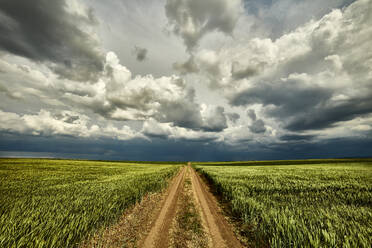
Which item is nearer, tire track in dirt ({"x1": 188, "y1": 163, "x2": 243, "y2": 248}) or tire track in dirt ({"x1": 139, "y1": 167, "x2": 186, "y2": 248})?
tire track in dirt ({"x1": 139, "y1": 167, "x2": 186, "y2": 248})

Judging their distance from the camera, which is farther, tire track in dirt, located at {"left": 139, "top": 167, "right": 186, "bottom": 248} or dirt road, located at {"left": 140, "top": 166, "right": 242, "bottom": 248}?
dirt road, located at {"left": 140, "top": 166, "right": 242, "bottom": 248}

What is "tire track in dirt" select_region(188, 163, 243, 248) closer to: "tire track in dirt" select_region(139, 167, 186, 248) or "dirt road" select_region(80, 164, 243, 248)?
"dirt road" select_region(80, 164, 243, 248)

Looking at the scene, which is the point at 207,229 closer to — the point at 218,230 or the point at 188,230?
the point at 218,230

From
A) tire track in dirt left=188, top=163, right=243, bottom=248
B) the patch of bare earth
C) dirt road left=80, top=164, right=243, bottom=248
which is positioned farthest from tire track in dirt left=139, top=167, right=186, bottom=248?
tire track in dirt left=188, top=163, right=243, bottom=248

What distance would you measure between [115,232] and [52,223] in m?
2.63

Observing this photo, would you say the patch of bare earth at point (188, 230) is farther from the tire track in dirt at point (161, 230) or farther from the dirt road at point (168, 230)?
the tire track in dirt at point (161, 230)

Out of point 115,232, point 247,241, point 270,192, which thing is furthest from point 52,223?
point 270,192

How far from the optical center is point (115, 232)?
6762 mm

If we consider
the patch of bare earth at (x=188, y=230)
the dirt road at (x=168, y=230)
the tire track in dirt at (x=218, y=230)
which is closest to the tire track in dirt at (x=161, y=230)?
the dirt road at (x=168, y=230)

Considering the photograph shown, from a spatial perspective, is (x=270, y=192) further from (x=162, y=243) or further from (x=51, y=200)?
(x=51, y=200)

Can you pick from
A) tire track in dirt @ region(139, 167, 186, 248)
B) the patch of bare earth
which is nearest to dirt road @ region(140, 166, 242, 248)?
tire track in dirt @ region(139, 167, 186, 248)

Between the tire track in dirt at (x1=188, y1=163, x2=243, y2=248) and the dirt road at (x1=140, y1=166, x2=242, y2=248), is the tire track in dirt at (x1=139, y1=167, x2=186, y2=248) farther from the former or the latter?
the tire track in dirt at (x1=188, y1=163, x2=243, y2=248)

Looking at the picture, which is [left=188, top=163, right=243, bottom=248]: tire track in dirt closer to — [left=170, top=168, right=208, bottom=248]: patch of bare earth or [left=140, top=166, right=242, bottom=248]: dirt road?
[left=140, top=166, right=242, bottom=248]: dirt road

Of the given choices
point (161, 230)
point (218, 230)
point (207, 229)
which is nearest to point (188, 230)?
point (207, 229)
